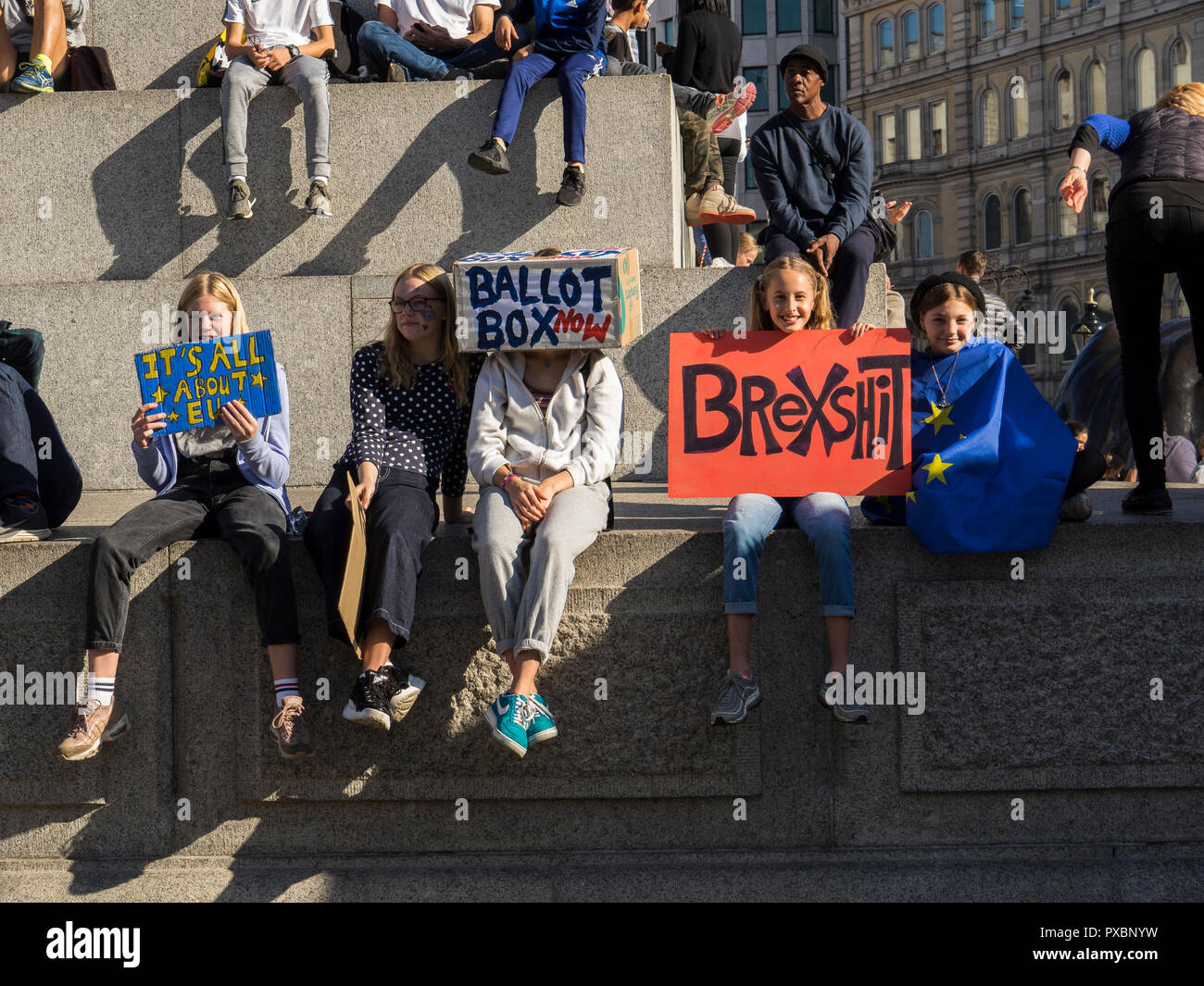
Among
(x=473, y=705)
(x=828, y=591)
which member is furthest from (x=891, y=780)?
(x=473, y=705)

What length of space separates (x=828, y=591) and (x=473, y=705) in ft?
4.12

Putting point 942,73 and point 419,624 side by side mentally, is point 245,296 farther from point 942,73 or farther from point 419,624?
point 942,73

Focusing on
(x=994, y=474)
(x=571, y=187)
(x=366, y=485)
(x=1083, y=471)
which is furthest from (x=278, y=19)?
(x=1083, y=471)

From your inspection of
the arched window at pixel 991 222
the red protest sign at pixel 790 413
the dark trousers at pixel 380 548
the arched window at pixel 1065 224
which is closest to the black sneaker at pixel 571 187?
the red protest sign at pixel 790 413

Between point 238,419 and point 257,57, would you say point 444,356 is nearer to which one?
point 238,419

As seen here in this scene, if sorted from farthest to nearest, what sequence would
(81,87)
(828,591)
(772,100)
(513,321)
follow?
(772,100), (81,87), (513,321), (828,591)

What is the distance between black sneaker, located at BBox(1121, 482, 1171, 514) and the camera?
5.37 meters

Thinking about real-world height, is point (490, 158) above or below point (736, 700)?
above

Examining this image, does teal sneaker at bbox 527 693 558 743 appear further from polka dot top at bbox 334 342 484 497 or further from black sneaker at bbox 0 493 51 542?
black sneaker at bbox 0 493 51 542

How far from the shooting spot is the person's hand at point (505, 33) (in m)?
7.95

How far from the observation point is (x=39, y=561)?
5.12 meters

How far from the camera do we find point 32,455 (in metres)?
5.52

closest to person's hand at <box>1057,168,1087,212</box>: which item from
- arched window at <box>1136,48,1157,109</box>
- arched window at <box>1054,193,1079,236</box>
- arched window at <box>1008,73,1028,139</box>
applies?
arched window at <box>1136,48,1157,109</box>

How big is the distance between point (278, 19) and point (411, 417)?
3485mm
